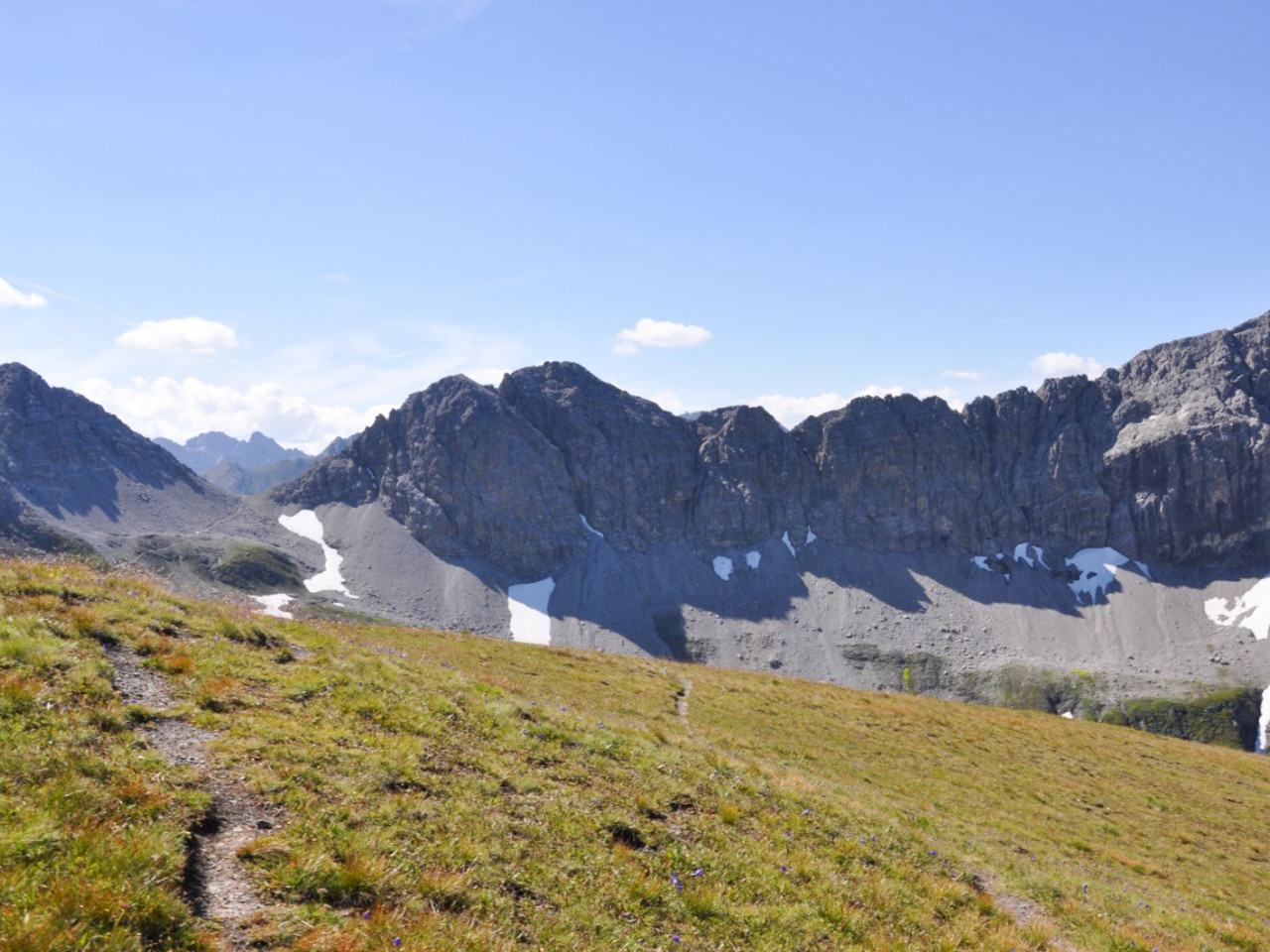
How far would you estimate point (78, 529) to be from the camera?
18538 centimetres

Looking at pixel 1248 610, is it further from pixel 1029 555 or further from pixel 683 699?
pixel 683 699

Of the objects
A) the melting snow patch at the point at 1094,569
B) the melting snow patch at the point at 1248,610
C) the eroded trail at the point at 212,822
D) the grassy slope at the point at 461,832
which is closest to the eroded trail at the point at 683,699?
the grassy slope at the point at 461,832

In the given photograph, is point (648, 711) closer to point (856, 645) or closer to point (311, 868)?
point (311, 868)

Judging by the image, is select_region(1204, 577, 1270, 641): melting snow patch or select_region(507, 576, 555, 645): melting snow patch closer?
select_region(1204, 577, 1270, 641): melting snow patch

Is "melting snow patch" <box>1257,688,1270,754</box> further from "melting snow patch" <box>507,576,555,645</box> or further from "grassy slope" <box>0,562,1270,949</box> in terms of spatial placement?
"melting snow patch" <box>507,576,555,645</box>

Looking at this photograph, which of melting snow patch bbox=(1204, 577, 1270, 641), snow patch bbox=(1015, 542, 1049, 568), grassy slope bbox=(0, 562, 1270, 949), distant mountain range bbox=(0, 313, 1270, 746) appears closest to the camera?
grassy slope bbox=(0, 562, 1270, 949)

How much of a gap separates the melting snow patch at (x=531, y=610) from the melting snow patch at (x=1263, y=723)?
14449 cm

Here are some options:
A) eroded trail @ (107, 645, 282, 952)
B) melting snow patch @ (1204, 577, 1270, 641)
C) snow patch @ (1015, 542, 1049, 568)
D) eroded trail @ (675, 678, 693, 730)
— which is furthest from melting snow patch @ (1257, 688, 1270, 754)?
eroded trail @ (107, 645, 282, 952)

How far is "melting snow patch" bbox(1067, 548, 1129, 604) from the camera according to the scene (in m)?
173

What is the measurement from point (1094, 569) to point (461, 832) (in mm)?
212481

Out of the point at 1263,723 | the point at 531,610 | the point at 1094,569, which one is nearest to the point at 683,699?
the point at 531,610

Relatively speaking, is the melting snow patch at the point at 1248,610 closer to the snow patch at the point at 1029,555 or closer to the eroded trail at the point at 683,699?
the snow patch at the point at 1029,555

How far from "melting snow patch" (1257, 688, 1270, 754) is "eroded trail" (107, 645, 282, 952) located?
6781 inches

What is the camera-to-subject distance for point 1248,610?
520 ft
